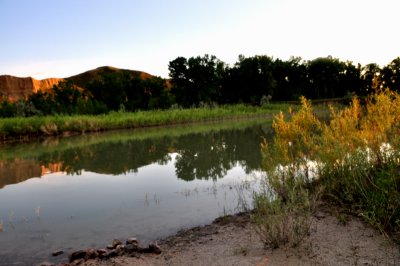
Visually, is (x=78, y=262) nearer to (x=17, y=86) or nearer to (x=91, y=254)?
(x=91, y=254)

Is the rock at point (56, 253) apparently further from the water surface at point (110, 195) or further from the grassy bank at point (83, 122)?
the grassy bank at point (83, 122)

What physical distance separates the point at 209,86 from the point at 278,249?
56.4 m

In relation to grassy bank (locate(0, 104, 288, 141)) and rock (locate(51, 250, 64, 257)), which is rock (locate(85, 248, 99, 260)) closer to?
rock (locate(51, 250, 64, 257))

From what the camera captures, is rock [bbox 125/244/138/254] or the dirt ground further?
rock [bbox 125/244/138/254]

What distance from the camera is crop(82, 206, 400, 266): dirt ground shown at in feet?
13.5

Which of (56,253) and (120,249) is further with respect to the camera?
(56,253)

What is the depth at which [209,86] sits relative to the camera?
197 ft

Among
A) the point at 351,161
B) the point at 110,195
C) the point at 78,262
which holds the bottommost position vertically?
the point at 110,195

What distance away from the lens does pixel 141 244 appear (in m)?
5.38

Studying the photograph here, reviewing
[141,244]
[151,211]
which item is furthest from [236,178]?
[141,244]

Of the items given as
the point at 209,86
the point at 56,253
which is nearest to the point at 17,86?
the point at 209,86

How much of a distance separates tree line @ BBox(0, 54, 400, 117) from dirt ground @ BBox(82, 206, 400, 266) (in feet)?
120

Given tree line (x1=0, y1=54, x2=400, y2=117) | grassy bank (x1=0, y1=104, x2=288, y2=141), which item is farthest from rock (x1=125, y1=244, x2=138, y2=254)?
tree line (x1=0, y1=54, x2=400, y2=117)

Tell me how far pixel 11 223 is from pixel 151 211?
248 centimetres
